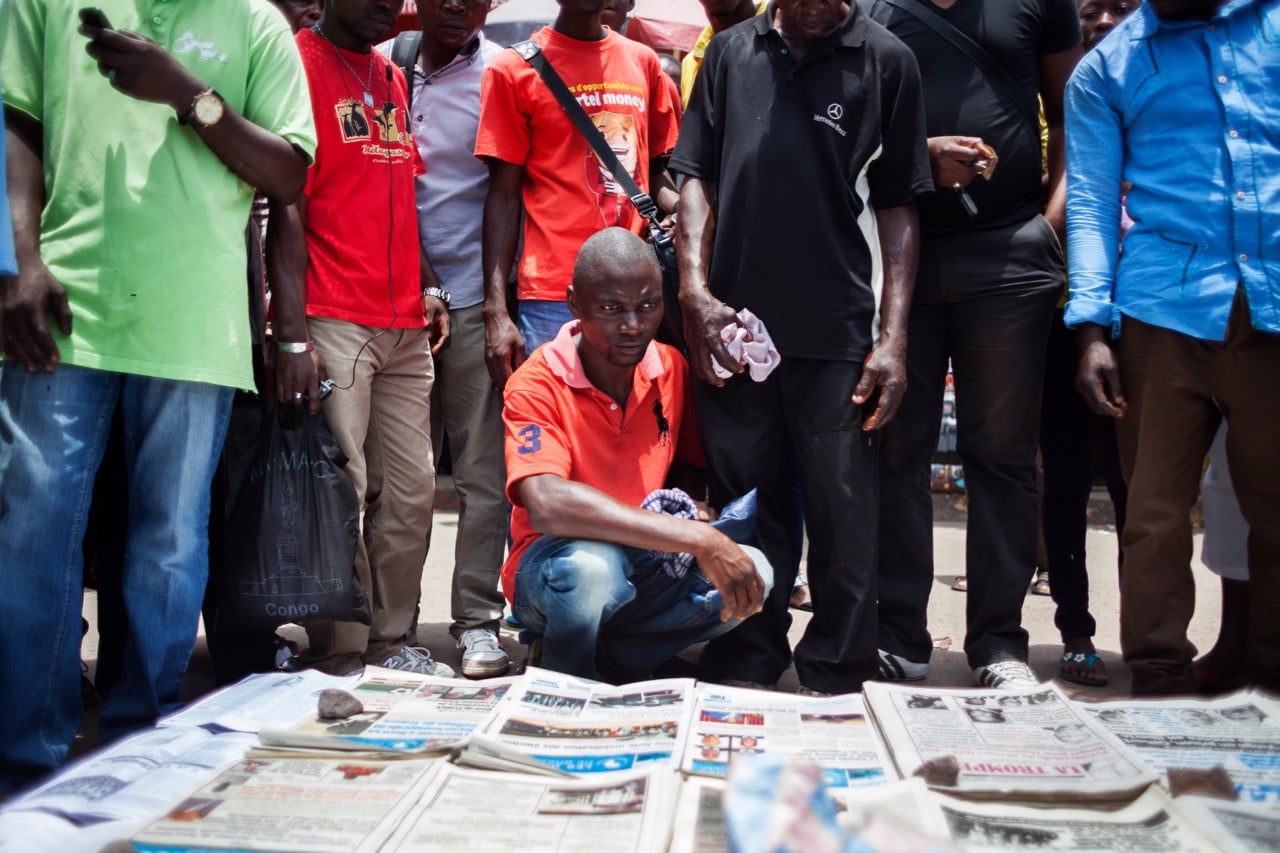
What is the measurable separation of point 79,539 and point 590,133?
67.8 inches

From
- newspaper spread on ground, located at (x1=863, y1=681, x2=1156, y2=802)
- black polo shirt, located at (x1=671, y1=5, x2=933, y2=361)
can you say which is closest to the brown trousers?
newspaper spread on ground, located at (x1=863, y1=681, x2=1156, y2=802)

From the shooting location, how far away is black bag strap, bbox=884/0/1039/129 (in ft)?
9.61

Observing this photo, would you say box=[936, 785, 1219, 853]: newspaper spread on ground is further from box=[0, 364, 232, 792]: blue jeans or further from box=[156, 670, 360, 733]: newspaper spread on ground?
box=[0, 364, 232, 792]: blue jeans

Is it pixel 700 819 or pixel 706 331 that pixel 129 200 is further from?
pixel 700 819

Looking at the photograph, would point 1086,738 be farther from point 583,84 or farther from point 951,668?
point 583,84

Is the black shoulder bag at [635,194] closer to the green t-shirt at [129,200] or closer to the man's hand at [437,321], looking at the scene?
the man's hand at [437,321]

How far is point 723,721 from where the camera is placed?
7.32ft

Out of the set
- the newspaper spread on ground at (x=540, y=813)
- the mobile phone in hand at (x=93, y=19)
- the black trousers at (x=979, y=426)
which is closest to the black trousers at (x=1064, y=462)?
the black trousers at (x=979, y=426)

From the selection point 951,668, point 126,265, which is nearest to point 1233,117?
point 951,668

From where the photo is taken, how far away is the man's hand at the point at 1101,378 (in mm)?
2756

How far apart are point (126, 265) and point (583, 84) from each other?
4.84 ft

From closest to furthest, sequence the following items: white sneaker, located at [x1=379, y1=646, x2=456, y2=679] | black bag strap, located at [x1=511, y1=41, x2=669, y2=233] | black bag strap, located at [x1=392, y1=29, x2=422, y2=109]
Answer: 1. white sneaker, located at [x1=379, y1=646, x2=456, y2=679]
2. black bag strap, located at [x1=511, y1=41, x2=669, y2=233]
3. black bag strap, located at [x1=392, y1=29, x2=422, y2=109]

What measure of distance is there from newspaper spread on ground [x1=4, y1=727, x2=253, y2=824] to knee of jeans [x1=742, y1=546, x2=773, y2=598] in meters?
1.21

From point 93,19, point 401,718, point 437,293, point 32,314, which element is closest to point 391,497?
point 437,293
